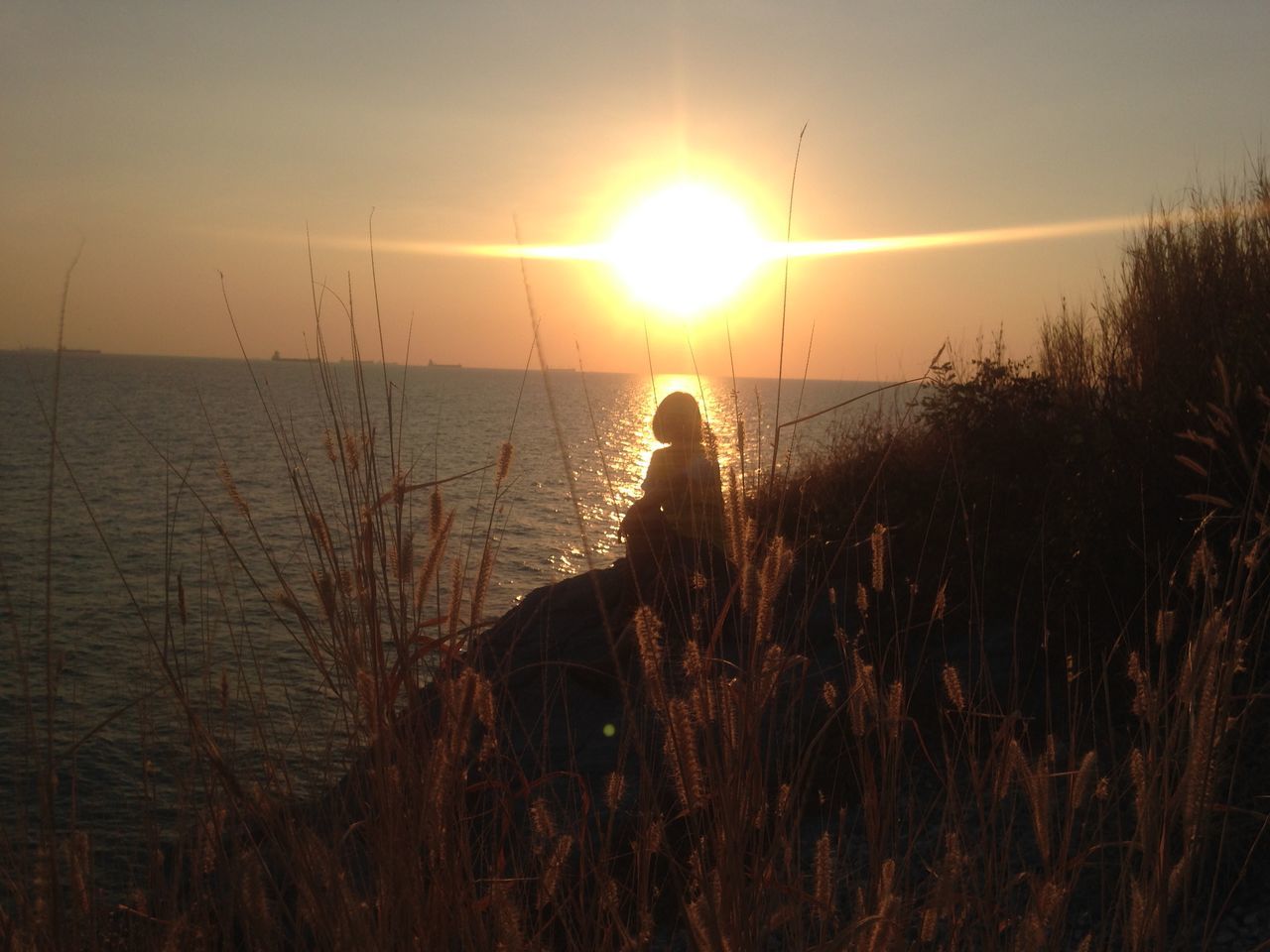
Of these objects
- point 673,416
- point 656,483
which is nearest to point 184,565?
point 656,483

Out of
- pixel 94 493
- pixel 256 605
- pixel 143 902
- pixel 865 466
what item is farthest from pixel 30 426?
pixel 143 902

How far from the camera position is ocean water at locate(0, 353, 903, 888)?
1.93 metres

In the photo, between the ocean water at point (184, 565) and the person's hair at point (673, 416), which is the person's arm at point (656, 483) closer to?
the person's hair at point (673, 416)

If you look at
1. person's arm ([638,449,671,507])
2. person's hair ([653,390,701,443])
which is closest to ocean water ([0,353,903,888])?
person's arm ([638,449,671,507])

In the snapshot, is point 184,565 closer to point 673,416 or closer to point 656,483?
point 656,483

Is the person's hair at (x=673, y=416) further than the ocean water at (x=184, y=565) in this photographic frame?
Yes

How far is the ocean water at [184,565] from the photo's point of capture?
76.1 inches

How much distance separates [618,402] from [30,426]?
6632 centimetres

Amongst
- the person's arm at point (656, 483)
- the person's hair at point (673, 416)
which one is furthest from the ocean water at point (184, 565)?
the person's hair at point (673, 416)

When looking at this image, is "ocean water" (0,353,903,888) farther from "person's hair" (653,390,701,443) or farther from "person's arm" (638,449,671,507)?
"person's hair" (653,390,701,443)

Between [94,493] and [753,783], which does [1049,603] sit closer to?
[753,783]

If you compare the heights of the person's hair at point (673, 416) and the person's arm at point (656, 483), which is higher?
the person's hair at point (673, 416)

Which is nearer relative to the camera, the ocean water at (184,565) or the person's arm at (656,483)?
the ocean water at (184,565)

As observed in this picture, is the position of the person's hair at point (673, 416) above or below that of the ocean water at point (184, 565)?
above
